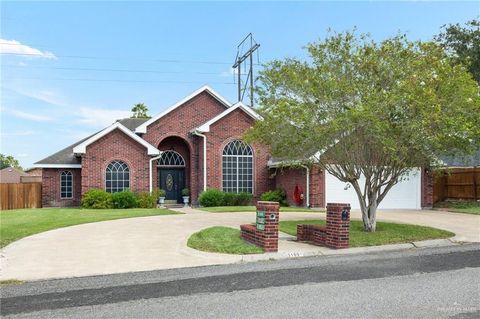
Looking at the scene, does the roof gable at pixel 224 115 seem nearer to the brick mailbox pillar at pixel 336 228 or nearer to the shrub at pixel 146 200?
the shrub at pixel 146 200

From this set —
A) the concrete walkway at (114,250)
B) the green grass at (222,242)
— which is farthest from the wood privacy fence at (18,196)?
the green grass at (222,242)

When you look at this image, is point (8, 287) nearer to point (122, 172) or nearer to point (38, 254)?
point (38, 254)

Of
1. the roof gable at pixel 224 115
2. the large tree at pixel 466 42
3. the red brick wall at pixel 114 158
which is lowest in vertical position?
the red brick wall at pixel 114 158

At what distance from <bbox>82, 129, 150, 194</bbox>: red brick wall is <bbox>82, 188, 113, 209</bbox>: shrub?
2.36 ft

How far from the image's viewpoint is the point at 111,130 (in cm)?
2338

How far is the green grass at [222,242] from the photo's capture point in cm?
1006

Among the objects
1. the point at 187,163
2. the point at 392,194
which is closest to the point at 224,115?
the point at 187,163

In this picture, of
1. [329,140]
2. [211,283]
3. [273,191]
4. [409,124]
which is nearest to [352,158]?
[329,140]

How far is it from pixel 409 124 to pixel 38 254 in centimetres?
917

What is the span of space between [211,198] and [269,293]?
56.5ft

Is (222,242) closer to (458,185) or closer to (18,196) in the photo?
(18,196)

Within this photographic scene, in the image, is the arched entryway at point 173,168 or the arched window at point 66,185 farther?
the arched entryway at point 173,168

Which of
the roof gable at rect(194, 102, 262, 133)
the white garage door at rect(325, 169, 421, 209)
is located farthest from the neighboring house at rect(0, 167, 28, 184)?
the white garage door at rect(325, 169, 421, 209)

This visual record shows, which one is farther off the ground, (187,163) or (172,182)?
(187,163)
